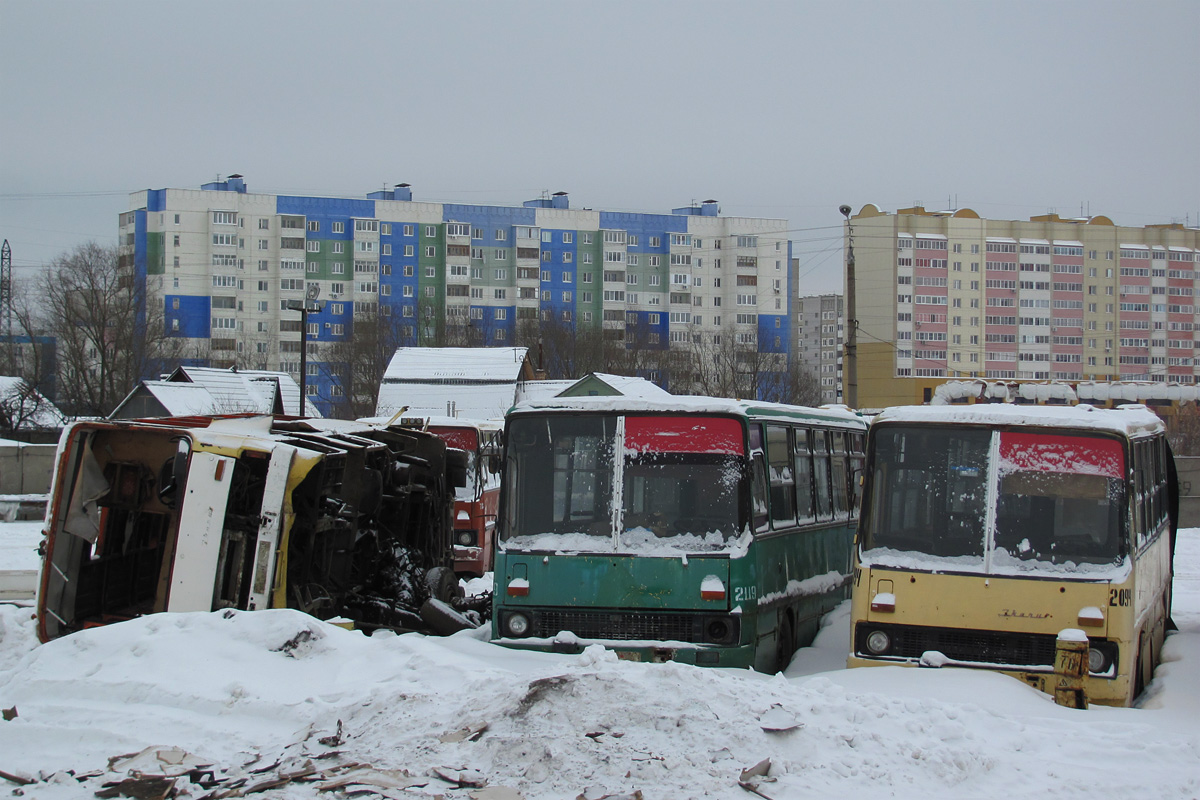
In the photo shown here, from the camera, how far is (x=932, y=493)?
912 centimetres

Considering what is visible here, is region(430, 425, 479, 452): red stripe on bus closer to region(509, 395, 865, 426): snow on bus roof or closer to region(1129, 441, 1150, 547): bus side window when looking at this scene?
region(509, 395, 865, 426): snow on bus roof

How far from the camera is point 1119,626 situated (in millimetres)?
8516

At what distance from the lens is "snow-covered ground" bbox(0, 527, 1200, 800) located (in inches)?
239

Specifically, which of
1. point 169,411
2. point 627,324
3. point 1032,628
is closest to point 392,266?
point 627,324

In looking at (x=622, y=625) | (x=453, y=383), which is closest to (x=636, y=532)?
(x=622, y=625)

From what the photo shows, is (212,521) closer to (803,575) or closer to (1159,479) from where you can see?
(803,575)

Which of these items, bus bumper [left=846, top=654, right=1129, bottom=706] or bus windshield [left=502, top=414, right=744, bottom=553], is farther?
bus windshield [left=502, top=414, right=744, bottom=553]

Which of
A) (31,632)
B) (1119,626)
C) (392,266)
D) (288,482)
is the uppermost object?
(392,266)

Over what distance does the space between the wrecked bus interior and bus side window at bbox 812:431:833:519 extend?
4259 mm

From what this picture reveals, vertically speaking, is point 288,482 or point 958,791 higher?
point 288,482

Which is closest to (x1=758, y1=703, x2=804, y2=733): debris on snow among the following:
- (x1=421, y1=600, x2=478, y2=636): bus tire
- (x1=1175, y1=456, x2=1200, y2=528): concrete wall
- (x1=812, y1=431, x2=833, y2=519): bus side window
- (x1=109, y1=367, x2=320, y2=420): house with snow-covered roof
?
(x1=421, y1=600, x2=478, y2=636): bus tire

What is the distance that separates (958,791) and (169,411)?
1708 inches

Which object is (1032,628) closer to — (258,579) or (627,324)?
(258,579)

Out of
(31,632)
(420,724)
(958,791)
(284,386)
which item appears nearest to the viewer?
(958,791)
